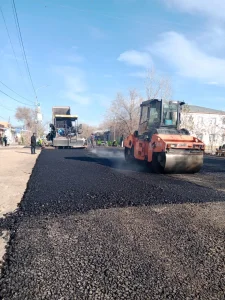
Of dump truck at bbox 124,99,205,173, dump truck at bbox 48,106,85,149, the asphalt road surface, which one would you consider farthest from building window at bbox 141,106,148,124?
dump truck at bbox 48,106,85,149

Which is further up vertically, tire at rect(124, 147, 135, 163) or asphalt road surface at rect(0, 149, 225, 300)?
tire at rect(124, 147, 135, 163)

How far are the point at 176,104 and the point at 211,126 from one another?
123ft

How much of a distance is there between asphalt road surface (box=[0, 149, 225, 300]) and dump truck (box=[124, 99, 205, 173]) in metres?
2.45

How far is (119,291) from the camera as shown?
6.49ft

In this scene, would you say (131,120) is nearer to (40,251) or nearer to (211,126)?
(211,126)

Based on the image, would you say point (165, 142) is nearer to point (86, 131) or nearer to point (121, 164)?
point (121, 164)

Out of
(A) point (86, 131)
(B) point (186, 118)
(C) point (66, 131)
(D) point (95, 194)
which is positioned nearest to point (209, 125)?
(B) point (186, 118)

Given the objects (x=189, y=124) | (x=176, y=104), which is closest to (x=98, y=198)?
(x=176, y=104)

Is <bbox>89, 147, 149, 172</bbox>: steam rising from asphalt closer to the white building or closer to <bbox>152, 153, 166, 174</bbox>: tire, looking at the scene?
<bbox>152, 153, 166, 174</bbox>: tire

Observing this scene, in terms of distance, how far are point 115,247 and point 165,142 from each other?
16.2 ft

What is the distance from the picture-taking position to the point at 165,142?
7.22m

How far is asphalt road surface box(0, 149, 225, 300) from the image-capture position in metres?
2.02

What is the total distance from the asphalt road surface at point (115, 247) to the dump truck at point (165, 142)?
2449 mm

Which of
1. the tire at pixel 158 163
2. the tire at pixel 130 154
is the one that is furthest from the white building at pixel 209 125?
the tire at pixel 158 163
